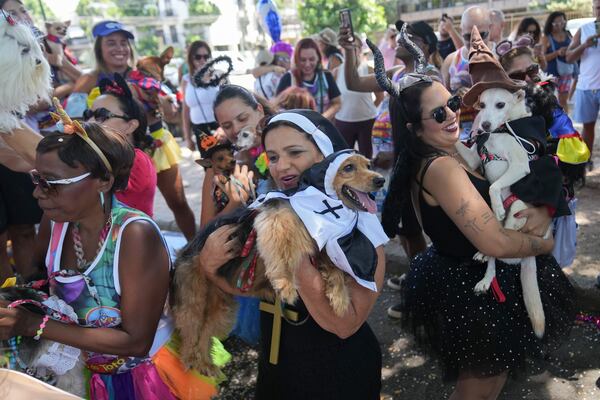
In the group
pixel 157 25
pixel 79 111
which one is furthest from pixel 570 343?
pixel 157 25

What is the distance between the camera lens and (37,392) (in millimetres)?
1079

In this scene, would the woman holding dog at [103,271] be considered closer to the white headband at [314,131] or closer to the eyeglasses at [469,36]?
the white headband at [314,131]

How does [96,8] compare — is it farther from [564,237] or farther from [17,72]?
[564,237]

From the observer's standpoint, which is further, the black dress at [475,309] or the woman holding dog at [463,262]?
the black dress at [475,309]

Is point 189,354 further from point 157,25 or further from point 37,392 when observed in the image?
point 157,25

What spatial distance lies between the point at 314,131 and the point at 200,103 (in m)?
4.68

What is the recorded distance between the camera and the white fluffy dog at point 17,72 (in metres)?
2.40

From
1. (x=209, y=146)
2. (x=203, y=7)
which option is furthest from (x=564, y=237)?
(x=203, y=7)

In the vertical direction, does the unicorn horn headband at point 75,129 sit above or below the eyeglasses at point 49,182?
above

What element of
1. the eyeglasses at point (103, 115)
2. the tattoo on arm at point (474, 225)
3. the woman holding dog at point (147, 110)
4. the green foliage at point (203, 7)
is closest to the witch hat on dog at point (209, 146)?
the eyeglasses at point (103, 115)

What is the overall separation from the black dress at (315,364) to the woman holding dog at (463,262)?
1.84 feet

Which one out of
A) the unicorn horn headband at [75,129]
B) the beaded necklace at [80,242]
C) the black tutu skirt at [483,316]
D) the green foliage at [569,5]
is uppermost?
the green foliage at [569,5]

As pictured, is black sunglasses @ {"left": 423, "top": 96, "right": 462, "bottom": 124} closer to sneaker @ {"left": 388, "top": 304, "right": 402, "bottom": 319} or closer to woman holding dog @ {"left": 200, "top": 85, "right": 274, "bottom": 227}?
woman holding dog @ {"left": 200, "top": 85, "right": 274, "bottom": 227}

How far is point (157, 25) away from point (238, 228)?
76239 mm
